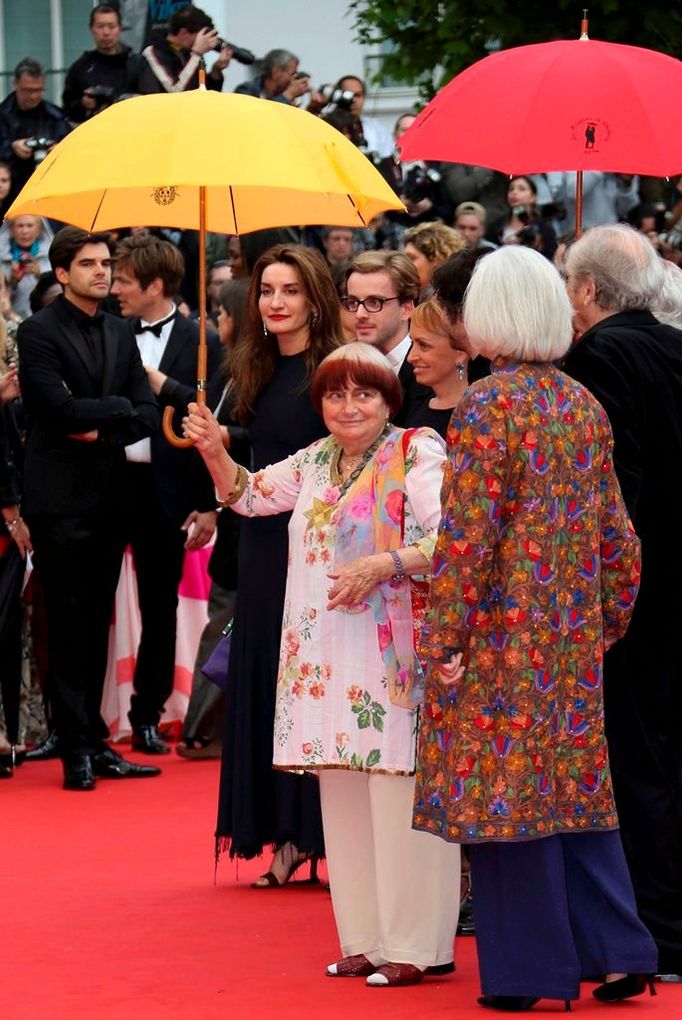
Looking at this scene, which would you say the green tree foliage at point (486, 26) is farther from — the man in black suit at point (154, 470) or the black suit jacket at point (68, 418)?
the black suit jacket at point (68, 418)

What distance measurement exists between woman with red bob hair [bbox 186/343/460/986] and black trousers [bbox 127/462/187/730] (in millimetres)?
3912

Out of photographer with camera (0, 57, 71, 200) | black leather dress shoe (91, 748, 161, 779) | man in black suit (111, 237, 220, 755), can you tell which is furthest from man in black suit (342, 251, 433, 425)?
photographer with camera (0, 57, 71, 200)

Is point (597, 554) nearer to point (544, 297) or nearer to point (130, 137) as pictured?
point (544, 297)

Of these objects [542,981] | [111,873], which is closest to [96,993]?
[542,981]

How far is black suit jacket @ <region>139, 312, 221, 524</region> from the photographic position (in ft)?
29.1

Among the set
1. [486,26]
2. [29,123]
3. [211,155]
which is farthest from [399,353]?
[29,123]

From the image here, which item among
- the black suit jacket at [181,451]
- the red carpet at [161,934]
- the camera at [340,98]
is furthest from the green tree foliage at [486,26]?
the red carpet at [161,934]

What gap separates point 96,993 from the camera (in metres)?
5.95

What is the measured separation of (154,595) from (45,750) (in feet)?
3.07

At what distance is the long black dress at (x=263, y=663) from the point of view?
23.6ft

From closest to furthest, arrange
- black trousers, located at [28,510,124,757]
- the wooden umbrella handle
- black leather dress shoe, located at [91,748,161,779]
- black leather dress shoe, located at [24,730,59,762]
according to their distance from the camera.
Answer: the wooden umbrella handle < black trousers, located at [28,510,124,757] < black leather dress shoe, located at [91,748,161,779] < black leather dress shoe, located at [24,730,59,762]

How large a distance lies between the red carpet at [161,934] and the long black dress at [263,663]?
28cm

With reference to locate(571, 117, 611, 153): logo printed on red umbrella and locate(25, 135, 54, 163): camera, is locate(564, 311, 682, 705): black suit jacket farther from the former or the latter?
locate(25, 135, 54, 163): camera

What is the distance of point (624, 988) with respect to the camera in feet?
18.6
